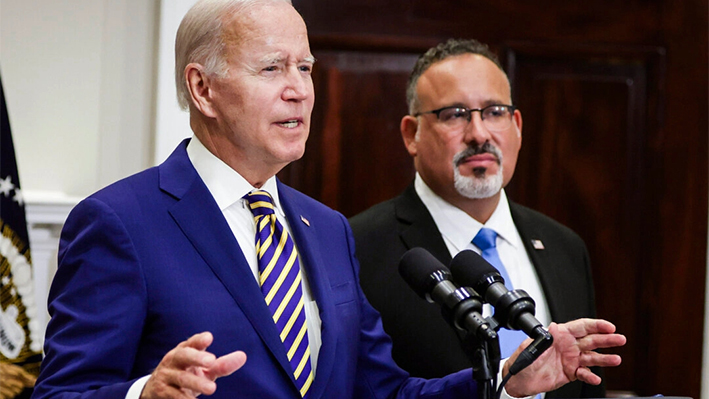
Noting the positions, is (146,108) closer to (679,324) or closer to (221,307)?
(221,307)

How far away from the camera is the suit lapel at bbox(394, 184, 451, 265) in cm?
242

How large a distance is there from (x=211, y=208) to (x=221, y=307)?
21cm

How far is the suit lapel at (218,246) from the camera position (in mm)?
1629

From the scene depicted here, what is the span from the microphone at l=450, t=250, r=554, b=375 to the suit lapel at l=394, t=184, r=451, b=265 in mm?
849

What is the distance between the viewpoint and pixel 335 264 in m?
1.92

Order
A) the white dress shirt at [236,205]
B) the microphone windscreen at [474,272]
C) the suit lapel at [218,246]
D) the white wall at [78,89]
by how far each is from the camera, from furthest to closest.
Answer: the white wall at [78,89] < the white dress shirt at [236,205] < the suit lapel at [218,246] < the microphone windscreen at [474,272]

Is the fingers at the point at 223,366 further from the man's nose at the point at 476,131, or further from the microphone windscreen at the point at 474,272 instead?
A: the man's nose at the point at 476,131

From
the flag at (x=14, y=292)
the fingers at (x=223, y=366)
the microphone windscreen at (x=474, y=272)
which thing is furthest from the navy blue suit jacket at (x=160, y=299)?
the flag at (x=14, y=292)

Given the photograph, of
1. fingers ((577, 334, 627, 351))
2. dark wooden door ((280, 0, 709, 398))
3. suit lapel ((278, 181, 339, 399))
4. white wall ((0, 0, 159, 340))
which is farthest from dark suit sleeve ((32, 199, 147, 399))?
dark wooden door ((280, 0, 709, 398))

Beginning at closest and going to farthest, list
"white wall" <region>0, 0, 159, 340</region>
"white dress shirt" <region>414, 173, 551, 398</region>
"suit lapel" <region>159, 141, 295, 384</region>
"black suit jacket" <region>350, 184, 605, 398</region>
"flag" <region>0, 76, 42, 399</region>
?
"suit lapel" <region>159, 141, 295, 384</region>
"black suit jacket" <region>350, 184, 605, 398</region>
"white dress shirt" <region>414, 173, 551, 398</region>
"flag" <region>0, 76, 42, 399</region>
"white wall" <region>0, 0, 159, 340</region>

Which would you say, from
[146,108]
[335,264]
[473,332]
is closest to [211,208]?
[335,264]

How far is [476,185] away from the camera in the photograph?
8.08ft

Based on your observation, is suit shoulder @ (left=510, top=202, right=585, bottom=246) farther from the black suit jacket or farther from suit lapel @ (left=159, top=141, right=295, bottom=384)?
suit lapel @ (left=159, top=141, right=295, bottom=384)

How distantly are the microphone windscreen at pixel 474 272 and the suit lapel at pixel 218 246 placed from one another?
0.38 m
